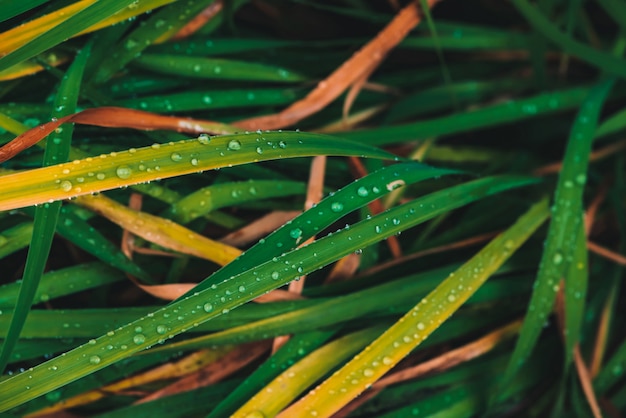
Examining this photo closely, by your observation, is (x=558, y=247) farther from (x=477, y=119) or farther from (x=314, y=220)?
(x=314, y=220)

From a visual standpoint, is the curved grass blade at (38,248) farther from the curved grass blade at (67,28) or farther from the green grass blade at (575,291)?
the green grass blade at (575,291)

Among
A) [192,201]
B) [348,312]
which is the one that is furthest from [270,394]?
[192,201]

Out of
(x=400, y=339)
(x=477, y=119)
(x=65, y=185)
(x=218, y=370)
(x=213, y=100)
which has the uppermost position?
(x=213, y=100)

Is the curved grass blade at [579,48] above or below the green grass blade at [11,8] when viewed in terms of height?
below

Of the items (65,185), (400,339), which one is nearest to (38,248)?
(65,185)

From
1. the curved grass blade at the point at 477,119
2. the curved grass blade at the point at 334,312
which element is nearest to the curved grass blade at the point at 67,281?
the curved grass blade at the point at 334,312

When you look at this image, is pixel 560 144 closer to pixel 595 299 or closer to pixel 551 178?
pixel 551 178
